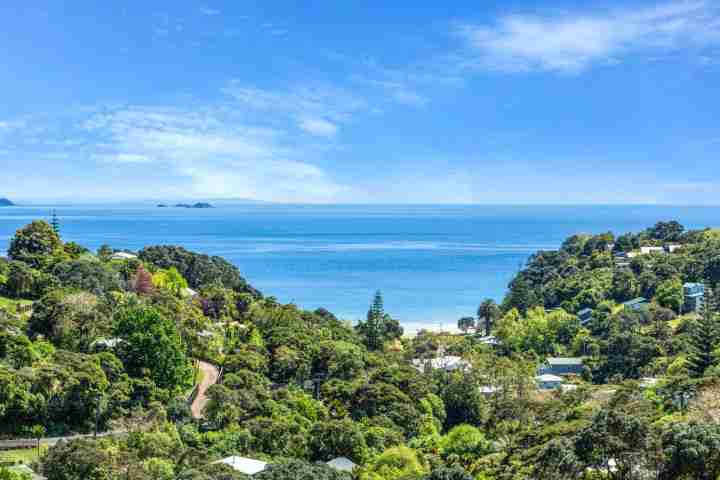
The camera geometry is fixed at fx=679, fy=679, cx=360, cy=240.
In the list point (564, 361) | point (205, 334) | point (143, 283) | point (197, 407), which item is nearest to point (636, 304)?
point (564, 361)

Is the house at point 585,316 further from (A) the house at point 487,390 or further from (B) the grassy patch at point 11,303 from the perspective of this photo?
(B) the grassy patch at point 11,303

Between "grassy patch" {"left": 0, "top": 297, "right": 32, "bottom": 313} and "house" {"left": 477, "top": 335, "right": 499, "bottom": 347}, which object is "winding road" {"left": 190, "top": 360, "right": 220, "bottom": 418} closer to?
"grassy patch" {"left": 0, "top": 297, "right": 32, "bottom": 313}

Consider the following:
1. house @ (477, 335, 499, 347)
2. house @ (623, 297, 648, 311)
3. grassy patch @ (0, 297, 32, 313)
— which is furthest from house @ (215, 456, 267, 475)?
house @ (623, 297, 648, 311)

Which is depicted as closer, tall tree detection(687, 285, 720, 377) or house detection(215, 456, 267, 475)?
house detection(215, 456, 267, 475)

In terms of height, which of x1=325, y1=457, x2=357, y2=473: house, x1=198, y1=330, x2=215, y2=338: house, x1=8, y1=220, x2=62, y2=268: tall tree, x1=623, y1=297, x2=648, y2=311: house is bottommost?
x1=325, y1=457, x2=357, y2=473: house

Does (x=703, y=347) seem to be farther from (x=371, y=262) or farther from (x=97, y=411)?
(x=371, y=262)

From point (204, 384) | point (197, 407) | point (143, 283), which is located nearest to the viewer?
point (197, 407)
